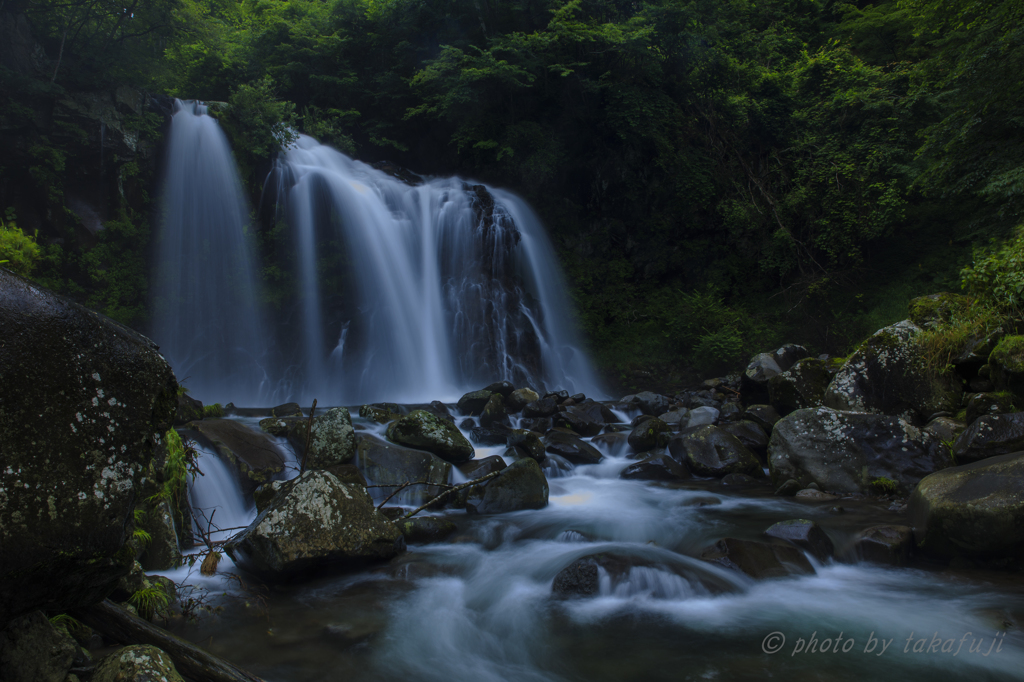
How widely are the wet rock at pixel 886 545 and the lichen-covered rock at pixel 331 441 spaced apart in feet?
18.5

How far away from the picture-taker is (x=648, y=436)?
9219 mm

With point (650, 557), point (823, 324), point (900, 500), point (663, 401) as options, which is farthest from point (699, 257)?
point (650, 557)

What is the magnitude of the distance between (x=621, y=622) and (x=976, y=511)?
9.67 ft

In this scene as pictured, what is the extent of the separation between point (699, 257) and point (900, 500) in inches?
525

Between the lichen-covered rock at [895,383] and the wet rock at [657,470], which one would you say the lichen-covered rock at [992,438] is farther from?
the wet rock at [657,470]

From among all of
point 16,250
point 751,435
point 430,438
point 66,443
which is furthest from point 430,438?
point 16,250

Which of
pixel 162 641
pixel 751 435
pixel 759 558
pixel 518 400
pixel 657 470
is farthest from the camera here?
pixel 518 400

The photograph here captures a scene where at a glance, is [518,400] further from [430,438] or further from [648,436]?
[430,438]

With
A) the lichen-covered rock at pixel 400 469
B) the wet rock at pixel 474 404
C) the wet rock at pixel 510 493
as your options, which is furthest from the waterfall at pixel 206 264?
the wet rock at pixel 510 493

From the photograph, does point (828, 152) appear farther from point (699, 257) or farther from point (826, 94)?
point (699, 257)

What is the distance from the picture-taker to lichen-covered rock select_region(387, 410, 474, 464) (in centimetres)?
750

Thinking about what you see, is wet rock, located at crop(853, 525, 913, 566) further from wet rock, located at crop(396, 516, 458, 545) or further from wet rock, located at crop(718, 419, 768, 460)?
wet rock, located at crop(396, 516, 458, 545)

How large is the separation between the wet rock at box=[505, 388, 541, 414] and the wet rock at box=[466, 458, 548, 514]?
4.65 m

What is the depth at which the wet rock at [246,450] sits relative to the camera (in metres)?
6.53
